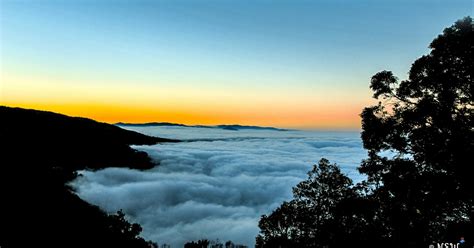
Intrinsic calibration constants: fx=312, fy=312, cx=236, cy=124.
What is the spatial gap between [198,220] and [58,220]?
145m

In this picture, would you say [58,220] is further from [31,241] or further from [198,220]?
[198,220]

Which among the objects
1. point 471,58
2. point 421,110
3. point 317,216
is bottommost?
point 317,216

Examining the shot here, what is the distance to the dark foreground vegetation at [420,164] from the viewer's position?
47.1 ft

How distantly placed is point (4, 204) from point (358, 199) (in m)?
54.2

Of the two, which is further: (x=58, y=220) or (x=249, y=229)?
(x=249, y=229)

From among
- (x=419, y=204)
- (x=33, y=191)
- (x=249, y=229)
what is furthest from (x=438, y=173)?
(x=249, y=229)

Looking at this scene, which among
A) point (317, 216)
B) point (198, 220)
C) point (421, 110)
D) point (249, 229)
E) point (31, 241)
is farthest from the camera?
point (198, 220)

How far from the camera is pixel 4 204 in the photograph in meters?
49.1

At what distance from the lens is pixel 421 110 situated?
15.3 m

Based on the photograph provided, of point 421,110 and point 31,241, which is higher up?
point 421,110

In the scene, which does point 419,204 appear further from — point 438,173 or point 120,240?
point 120,240

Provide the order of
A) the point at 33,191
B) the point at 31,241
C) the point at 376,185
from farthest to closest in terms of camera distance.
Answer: the point at 33,191 → the point at 31,241 → the point at 376,185

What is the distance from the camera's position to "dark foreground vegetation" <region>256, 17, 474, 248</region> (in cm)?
1434

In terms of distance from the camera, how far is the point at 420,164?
15977mm
